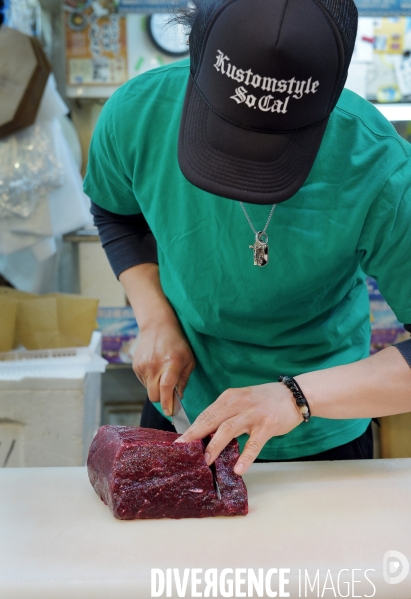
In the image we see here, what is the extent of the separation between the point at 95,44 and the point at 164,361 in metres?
2.19

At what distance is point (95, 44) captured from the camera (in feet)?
9.81

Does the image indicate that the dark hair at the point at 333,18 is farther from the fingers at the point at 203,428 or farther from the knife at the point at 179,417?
the knife at the point at 179,417

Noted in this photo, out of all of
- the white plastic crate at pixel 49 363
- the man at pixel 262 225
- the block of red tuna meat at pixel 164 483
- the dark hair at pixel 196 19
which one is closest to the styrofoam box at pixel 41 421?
the white plastic crate at pixel 49 363

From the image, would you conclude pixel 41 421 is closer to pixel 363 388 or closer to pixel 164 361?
pixel 164 361

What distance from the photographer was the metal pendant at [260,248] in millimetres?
1117

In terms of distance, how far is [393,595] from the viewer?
84 centimetres

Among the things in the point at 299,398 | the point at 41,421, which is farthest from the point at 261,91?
the point at 41,421

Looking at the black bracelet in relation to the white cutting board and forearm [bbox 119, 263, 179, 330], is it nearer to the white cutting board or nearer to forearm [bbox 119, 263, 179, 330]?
the white cutting board

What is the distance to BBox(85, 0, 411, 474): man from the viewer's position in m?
0.91

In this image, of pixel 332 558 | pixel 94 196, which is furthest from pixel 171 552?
pixel 94 196

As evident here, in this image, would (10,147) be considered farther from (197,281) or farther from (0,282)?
(197,281)

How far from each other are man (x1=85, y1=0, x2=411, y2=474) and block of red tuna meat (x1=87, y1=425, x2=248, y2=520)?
0.13ft

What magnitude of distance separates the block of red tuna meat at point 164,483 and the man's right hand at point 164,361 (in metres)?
0.24

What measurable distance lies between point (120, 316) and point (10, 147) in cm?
96
